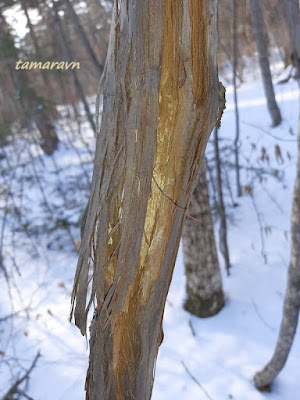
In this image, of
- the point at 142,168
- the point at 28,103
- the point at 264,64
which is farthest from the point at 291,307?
the point at 28,103

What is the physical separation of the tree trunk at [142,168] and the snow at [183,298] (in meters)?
2.17

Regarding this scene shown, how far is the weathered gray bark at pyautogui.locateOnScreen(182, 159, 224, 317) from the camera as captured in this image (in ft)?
10.2

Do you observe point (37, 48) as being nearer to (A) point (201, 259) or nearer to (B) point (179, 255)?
(B) point (179, 255)

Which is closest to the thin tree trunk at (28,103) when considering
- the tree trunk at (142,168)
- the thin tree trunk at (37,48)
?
the thin tree trunk at (37,48)

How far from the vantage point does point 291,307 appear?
232cm

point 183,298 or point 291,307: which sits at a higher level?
point 291,307

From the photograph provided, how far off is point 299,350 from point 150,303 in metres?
2.49

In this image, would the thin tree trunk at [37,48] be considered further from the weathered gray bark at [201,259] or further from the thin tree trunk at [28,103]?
the weathered gray bark at [201,259]

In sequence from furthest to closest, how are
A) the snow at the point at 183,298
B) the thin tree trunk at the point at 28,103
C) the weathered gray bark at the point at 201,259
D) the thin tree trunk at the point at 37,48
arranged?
1. the thin tree trunk at the point at 28,103
2. the thin tree trunk at the point at 37,48
3. the weathered gray bark at the point at 201,259
4. the snow at the point at 183,298

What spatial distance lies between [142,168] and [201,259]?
2565 millimetres

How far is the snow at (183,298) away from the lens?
9.84ft

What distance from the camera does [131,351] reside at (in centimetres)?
102

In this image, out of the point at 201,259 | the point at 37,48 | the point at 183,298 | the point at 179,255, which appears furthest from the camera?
the point at 37,48

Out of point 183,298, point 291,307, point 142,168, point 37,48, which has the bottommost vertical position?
point 183,298
